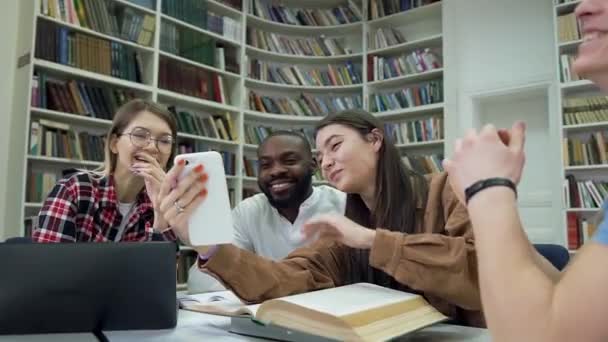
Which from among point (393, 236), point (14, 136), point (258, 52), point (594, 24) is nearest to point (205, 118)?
point (258, 52)

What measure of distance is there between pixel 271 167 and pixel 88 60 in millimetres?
2071

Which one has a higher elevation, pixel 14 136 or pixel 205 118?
pixel 205 118

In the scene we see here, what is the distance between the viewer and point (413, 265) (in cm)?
92

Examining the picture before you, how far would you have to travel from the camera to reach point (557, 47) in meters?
3.69

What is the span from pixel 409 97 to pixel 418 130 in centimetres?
34

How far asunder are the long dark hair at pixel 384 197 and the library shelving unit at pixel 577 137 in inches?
108

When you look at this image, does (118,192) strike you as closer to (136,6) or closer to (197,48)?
(136,6)

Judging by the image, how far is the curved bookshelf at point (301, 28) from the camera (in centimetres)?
485

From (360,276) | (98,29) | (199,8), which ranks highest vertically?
(199,8)

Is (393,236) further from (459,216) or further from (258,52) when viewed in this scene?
(258,52)

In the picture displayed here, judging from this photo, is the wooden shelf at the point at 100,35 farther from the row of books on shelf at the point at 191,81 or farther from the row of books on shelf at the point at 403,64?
the row of books on shelf at the point at 403,64

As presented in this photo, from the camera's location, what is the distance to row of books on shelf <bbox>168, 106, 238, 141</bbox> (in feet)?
13.4

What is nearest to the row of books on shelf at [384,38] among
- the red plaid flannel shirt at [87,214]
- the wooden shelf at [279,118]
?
the wooden shelf at [279,118]

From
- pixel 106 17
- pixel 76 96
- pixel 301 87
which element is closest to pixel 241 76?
pixel 301 87
